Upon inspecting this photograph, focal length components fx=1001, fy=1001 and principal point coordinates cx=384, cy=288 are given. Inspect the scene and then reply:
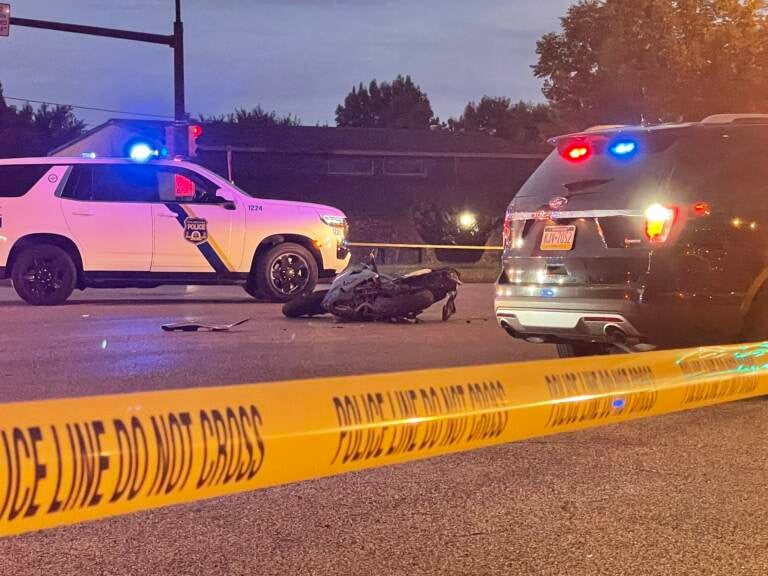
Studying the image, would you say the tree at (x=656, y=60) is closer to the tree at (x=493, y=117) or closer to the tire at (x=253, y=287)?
the tire at (x=253, y=287)

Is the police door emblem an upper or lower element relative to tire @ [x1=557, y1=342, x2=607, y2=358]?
upper

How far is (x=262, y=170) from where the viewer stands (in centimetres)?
4091

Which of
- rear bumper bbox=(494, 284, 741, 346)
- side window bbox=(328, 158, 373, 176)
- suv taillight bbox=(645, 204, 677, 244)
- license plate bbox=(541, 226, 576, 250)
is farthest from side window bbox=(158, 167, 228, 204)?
side window bbox=(328, 158, 373, 176)

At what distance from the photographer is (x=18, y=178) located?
42.6ft

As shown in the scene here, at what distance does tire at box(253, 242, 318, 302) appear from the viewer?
13523 millimetres

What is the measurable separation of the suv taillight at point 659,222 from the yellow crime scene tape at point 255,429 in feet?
6.72

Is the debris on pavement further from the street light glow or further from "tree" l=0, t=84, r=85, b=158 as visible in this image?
"tree" l=0, t=84, r=85, b=158

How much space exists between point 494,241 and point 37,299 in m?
24.2

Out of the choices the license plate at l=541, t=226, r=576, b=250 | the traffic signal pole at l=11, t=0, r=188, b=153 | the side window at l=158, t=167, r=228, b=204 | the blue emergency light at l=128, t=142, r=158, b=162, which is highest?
the traffic signal pole at l=11, t=0, r=188, b=153

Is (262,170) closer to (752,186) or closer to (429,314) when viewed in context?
(429,314)

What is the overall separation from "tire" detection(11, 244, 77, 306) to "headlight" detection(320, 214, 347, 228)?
→ 341 centimetres

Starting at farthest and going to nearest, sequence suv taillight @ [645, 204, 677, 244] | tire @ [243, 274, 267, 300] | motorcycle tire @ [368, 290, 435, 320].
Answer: tire @ [243, 274, 267, 300]
motorcycle tire @ [368, 290, 435, 320]
suv taillight @ [645, 204, 677, 244]

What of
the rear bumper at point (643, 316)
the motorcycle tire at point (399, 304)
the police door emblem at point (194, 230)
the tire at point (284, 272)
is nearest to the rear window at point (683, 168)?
the rear bumper at point (643, 316)

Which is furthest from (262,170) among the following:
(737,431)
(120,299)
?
(737,431)
